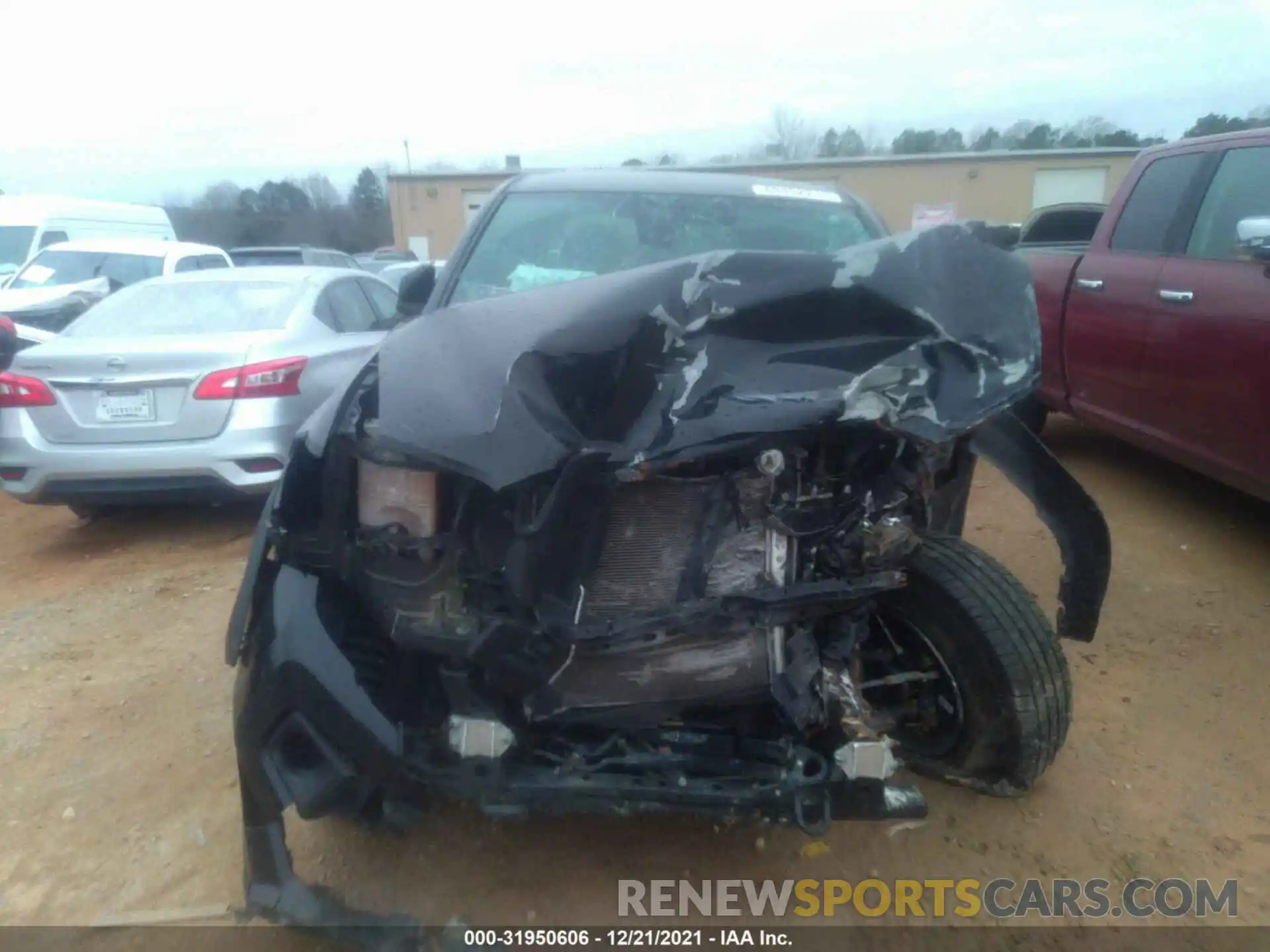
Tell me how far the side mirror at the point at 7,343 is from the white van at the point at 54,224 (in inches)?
195

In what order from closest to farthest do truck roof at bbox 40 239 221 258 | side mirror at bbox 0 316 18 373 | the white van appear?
side mirror at bbox 0 316 18 373 → truck roof at bbox 40 239 221 258 → the white van

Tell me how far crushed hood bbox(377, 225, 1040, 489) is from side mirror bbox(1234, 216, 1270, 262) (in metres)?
1.96

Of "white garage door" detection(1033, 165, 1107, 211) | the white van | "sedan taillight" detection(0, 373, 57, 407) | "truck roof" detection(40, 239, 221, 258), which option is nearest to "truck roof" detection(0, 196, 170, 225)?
the white van

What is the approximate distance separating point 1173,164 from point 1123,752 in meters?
3.50

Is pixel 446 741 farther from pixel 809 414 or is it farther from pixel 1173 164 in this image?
pixel 1173 164

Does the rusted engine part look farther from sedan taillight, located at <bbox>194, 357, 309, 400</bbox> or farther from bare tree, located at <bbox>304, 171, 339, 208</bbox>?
bare tree, located at <bbox>304, 171, 339, 208</bbox>

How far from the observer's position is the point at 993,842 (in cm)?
277

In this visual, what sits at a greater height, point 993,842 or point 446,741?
point 446,741

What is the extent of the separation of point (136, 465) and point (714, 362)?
401 cm

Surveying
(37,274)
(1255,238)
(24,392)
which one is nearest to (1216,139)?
(1255,238)

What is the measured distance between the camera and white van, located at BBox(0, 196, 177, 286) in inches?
497

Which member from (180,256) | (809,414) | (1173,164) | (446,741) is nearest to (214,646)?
(446,741)

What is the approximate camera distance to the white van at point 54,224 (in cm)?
1262

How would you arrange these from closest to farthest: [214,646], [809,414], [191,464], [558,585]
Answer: [809,414] → [558,585] → [214,646] → [191,464]
